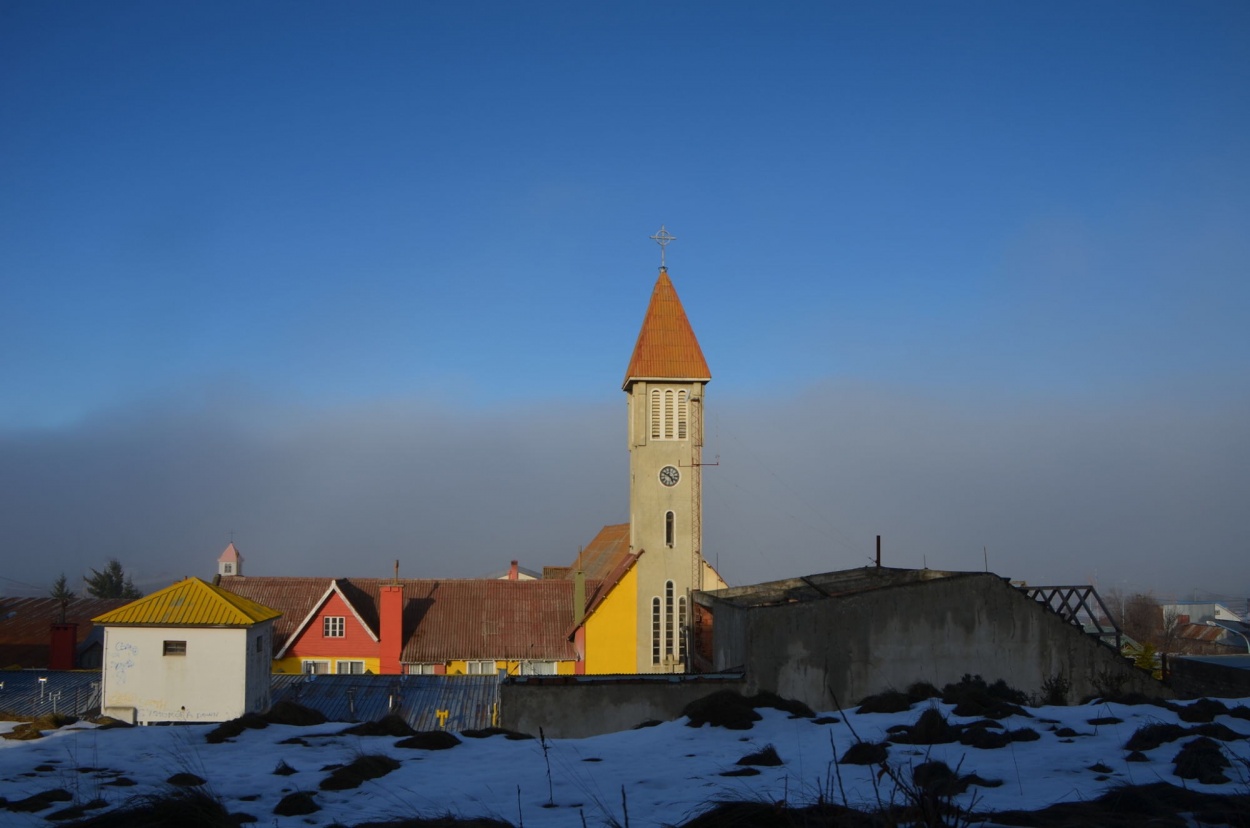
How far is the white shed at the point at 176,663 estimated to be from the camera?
93.8ft

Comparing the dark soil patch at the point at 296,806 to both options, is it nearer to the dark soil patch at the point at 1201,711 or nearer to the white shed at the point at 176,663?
the dark soil patch at the point at 1201,711

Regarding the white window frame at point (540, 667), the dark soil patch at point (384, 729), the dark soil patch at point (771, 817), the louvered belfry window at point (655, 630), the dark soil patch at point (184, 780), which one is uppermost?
the dark soil patch at point (771, 817)

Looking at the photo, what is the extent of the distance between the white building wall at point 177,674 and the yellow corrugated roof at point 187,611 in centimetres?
21

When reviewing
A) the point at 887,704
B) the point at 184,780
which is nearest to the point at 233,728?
the point at 184,780

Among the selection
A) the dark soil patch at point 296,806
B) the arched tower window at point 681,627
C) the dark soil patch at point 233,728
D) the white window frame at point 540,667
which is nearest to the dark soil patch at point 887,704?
the dark soil patch at point 296,806

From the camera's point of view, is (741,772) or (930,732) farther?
(930,732)

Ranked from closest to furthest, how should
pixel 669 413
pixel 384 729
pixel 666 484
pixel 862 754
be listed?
pixel 862 754
pixel 384 729
pixel 666 484
pixel 669 413

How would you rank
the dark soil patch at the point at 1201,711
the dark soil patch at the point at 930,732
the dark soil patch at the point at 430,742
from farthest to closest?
the dark soil patch at the point at 1201,711 < the dark soil patch at the point at 430,742 < the dark soil patch at the point at 930,732

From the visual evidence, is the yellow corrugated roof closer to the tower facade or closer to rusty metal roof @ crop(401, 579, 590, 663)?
rusty metal roof @ crop(401, 579, 590, 663)

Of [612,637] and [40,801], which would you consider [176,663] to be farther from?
[40,801]

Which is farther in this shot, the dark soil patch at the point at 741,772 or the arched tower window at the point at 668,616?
the arched tower window at the point at 668,616

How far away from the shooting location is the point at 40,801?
809 centimetres

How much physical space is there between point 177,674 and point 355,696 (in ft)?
16.6

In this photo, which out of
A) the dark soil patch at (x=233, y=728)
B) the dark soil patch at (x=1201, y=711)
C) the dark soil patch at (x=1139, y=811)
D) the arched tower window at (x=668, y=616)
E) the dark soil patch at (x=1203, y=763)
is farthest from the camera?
the arched tower window at (x=668, y=616)
